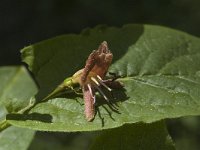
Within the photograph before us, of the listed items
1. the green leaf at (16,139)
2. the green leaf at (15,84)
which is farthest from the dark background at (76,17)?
the green leaf at (16,139)

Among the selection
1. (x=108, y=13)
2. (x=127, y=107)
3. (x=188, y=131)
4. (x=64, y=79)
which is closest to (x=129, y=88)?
(x=127, y=107)

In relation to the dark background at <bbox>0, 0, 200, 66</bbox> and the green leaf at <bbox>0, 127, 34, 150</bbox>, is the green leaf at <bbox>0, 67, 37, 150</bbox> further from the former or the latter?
the dark background at <bbox>0, 0, 200, 66</bbox>

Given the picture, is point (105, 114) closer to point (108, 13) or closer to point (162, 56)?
point (162, 56)

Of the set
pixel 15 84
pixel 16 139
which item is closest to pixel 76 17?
pixel 15 84

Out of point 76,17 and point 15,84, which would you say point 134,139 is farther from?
point 76,17

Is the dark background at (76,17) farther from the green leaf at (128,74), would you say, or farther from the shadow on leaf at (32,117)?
the shadow on leaf at (32,117)

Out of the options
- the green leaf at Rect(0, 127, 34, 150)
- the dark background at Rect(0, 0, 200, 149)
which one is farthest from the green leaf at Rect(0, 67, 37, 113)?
the dark background at Rect(0, 0, 200, 149)

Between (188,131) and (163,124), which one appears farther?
(188,131)
